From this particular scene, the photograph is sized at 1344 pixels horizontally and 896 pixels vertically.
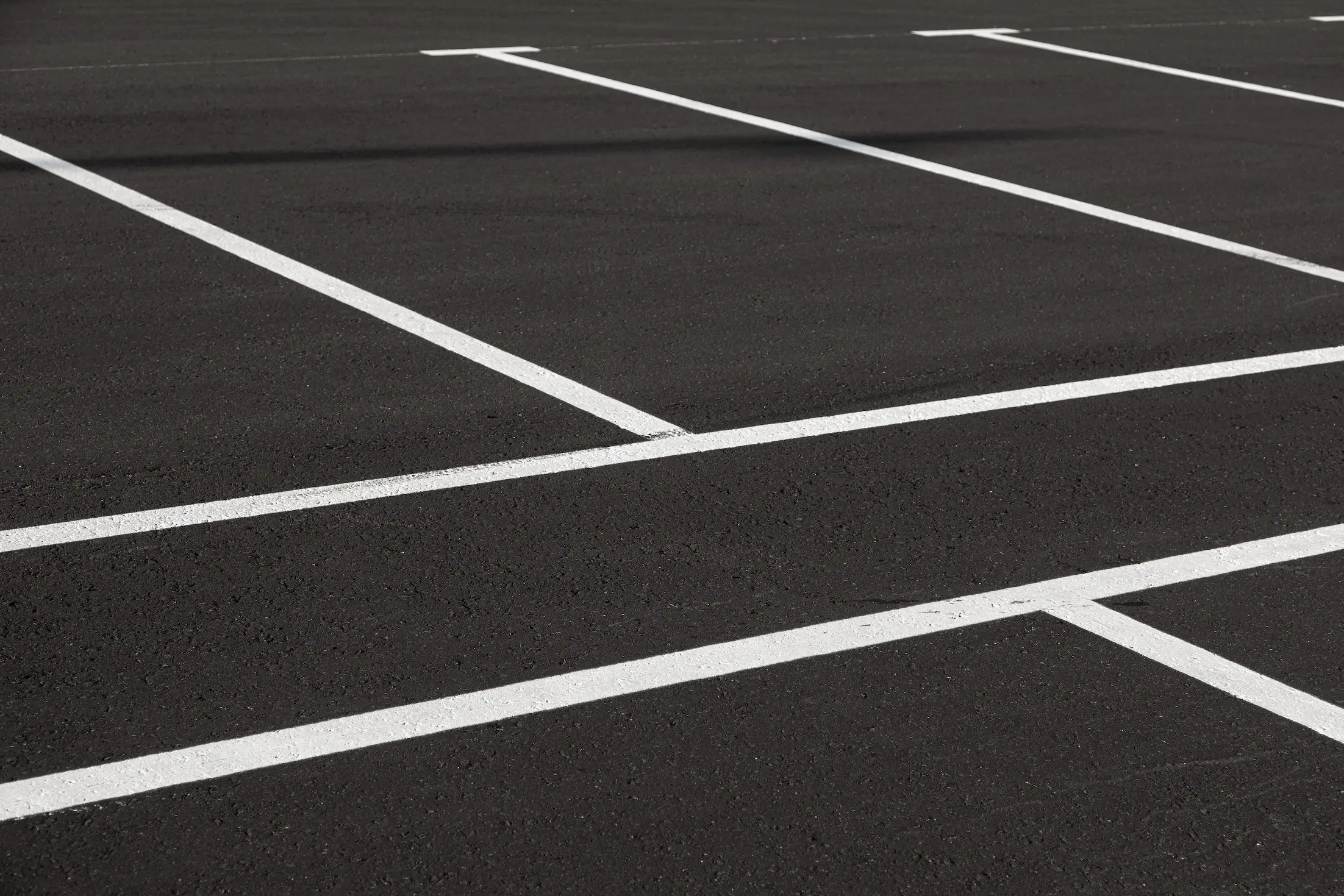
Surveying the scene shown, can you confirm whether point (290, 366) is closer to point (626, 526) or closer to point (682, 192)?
point (626, 526)

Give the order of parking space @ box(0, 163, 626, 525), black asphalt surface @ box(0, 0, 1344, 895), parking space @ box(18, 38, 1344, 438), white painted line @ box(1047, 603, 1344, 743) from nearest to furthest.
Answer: black asphalt surface @ box(0, 0, 1344, 895), white painted line @ box(1047, 603, 1344, 743), parking space @ box(0, 163, 626, 525), parking space @ box(18, 38, 1344, 438)

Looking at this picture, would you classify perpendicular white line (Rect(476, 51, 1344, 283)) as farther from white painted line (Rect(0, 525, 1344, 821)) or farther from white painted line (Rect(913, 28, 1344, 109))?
white painted line (Rect(913, 28, 1344, 109))

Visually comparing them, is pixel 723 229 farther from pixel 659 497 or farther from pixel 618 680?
pixel 618 680

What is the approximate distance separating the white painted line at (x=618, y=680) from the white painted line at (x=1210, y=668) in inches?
1.9

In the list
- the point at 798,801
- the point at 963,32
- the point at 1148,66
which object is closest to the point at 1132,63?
the point at 1148,66

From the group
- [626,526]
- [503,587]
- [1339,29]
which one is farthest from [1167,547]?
[1339,29]

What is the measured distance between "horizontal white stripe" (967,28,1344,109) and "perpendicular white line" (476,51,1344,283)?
437cm

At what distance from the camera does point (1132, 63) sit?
46.2 ft

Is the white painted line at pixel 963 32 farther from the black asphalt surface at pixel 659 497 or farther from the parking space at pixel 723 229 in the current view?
the black asphalt surface at pixel 659 497

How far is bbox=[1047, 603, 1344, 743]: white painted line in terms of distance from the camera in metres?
4.16

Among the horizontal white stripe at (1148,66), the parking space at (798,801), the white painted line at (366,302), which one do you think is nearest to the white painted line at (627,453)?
the white painted line at (366,302)

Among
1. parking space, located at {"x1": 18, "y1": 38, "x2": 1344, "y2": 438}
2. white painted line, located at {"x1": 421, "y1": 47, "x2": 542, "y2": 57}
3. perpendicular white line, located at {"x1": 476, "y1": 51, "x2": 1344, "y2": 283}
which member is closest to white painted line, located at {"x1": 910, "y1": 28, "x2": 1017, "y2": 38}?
parking space, located at {"x1": 18, "y1": 38, "x2": 1344, "y2": 438}

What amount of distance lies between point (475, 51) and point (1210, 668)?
33.1 feet

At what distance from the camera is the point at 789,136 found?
34.6 ft
